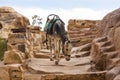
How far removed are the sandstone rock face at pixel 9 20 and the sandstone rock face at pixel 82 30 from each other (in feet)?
9.65

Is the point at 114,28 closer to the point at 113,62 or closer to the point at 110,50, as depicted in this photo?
the point at 110,50

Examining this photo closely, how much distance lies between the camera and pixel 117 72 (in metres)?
8.38

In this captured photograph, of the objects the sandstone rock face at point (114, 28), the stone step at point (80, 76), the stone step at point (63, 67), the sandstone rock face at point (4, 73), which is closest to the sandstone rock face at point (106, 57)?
the sandstone rock face at point (114, 28)

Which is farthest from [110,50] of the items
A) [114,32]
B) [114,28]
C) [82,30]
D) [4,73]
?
[82,30]

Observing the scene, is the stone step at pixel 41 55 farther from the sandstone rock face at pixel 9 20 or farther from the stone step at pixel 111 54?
the sandstone rock face at pixel 9 20

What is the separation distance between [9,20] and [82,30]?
847cm

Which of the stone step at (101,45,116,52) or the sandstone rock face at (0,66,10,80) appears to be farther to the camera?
the stone step at (101,45,116,52)

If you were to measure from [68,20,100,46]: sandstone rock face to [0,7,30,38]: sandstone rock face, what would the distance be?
9.65ft

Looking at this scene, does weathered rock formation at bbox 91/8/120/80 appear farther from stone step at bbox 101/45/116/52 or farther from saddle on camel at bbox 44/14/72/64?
saddle on camel at bbox 44/14/72/64

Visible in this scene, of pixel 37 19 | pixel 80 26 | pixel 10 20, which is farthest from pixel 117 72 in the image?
pixel 37 19

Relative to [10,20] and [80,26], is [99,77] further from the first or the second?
[10,20]

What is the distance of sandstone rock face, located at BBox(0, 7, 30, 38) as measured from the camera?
2636cm

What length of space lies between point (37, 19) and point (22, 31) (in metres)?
27.2

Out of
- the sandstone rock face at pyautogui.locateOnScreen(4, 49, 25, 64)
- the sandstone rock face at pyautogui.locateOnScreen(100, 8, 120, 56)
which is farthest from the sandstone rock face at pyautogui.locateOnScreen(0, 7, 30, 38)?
the sandstone rock face at pyautogui.locateOnScreen(4, 49, 25, 64)
